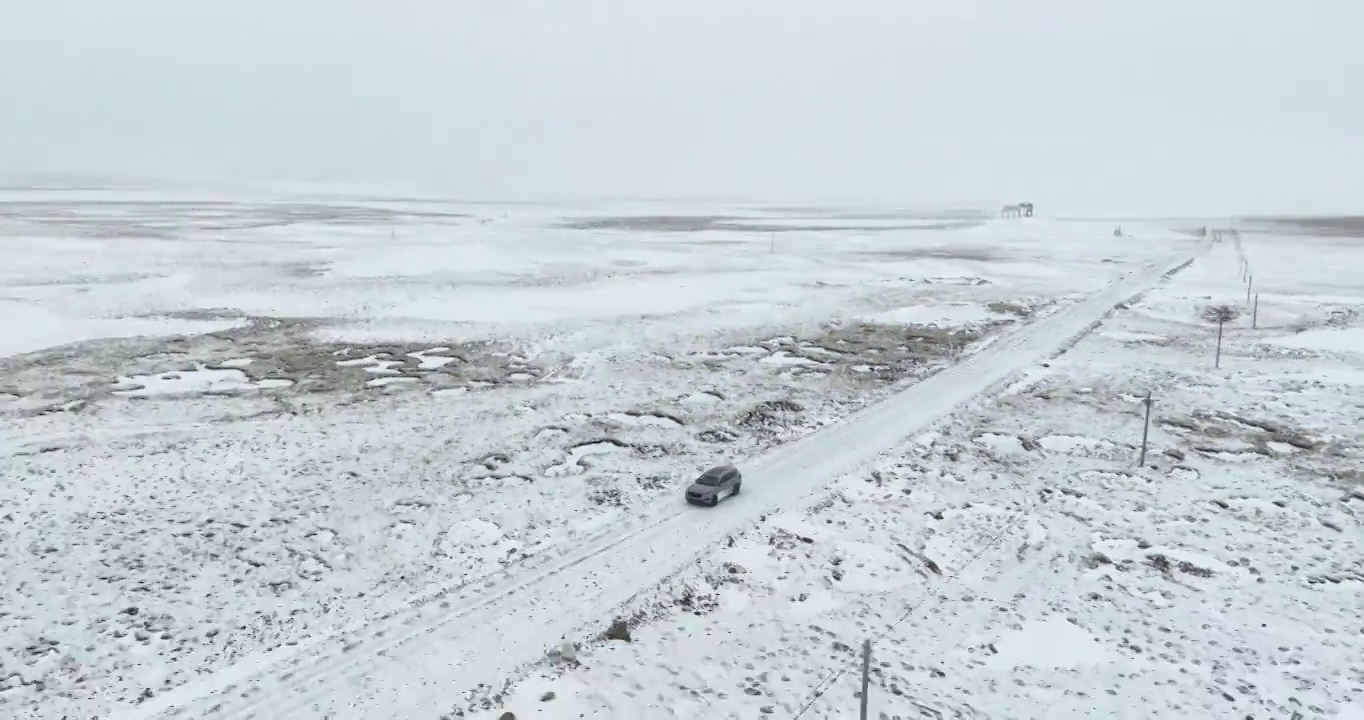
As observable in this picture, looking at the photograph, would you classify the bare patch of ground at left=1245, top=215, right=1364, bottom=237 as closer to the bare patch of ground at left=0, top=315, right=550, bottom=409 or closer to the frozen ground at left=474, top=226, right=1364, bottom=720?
the frozen ground at left=474, top=226, right=1364, bottom=720

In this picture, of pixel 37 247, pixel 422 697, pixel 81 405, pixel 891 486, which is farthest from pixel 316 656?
pixel 37 247

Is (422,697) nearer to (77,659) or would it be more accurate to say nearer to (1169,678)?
(77,659)

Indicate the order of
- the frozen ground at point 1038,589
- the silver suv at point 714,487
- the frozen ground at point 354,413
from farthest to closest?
the silver suv at point 714,487 < the frozen ground at point 354,413 < the frozen ground at point 1038,589


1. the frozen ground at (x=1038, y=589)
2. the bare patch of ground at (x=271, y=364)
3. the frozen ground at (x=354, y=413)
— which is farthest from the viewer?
the bare patch of ground at (x=271, y=364)

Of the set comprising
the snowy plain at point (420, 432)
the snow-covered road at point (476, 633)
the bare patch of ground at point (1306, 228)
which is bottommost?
the snow-covered road at point (476, 633)

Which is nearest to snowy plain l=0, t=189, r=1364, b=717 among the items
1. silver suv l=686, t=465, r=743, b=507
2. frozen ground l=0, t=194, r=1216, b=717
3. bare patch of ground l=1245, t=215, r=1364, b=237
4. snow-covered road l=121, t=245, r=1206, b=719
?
frozen ground l=0, t=194, r=1216, b=717

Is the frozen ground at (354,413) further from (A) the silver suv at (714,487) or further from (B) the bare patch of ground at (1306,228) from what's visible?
(B) the bare patch of ground at (1306,228)

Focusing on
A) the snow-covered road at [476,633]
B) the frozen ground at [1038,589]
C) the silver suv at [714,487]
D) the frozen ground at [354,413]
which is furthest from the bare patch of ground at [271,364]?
the frozen ground at [1038,589]
